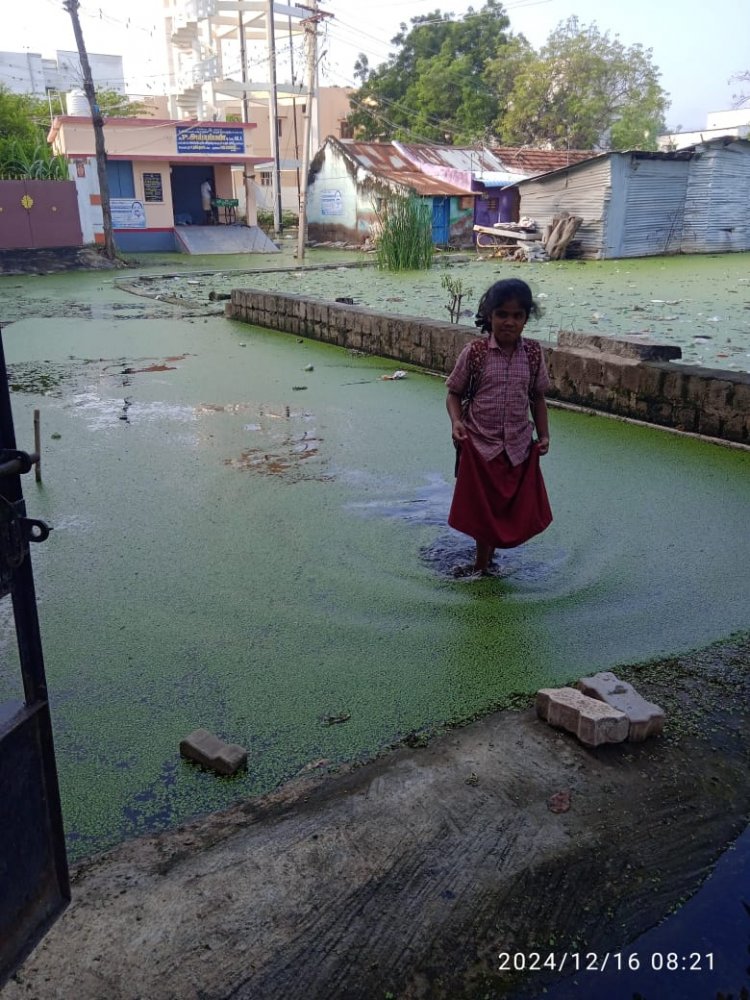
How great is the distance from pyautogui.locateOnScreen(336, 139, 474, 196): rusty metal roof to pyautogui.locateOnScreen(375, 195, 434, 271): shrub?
8.98 metres

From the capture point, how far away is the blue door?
79.8 ft

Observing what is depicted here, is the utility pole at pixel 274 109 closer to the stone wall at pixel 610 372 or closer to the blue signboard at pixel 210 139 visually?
the blue signboard at pixel 210 139

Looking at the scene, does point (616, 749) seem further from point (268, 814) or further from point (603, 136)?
point (603, 136)

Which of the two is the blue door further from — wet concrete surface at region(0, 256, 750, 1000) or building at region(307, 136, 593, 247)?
wet concrete surface at region(0, 256, 750, 1000)

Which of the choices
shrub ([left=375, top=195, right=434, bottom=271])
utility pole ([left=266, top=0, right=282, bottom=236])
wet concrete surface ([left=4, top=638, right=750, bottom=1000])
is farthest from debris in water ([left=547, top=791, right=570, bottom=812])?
utility pole ([left=266, top=0, right=282, bottom=236])

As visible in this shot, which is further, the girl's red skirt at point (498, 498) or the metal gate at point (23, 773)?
the girl's red skirt at point (498, 498)

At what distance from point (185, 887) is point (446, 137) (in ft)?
117

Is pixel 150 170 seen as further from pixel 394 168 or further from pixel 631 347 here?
pixel 631 347

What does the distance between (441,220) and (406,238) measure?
408 inches

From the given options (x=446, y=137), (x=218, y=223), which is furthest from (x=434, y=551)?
(x=446, y=137)

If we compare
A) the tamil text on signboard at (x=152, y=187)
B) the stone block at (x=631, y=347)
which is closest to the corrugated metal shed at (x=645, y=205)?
the tamil text on signboard at (x=152, y=187)

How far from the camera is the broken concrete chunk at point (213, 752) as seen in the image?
213cm

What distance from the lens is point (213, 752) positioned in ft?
7.09

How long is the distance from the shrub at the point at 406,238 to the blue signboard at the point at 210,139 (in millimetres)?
10634
